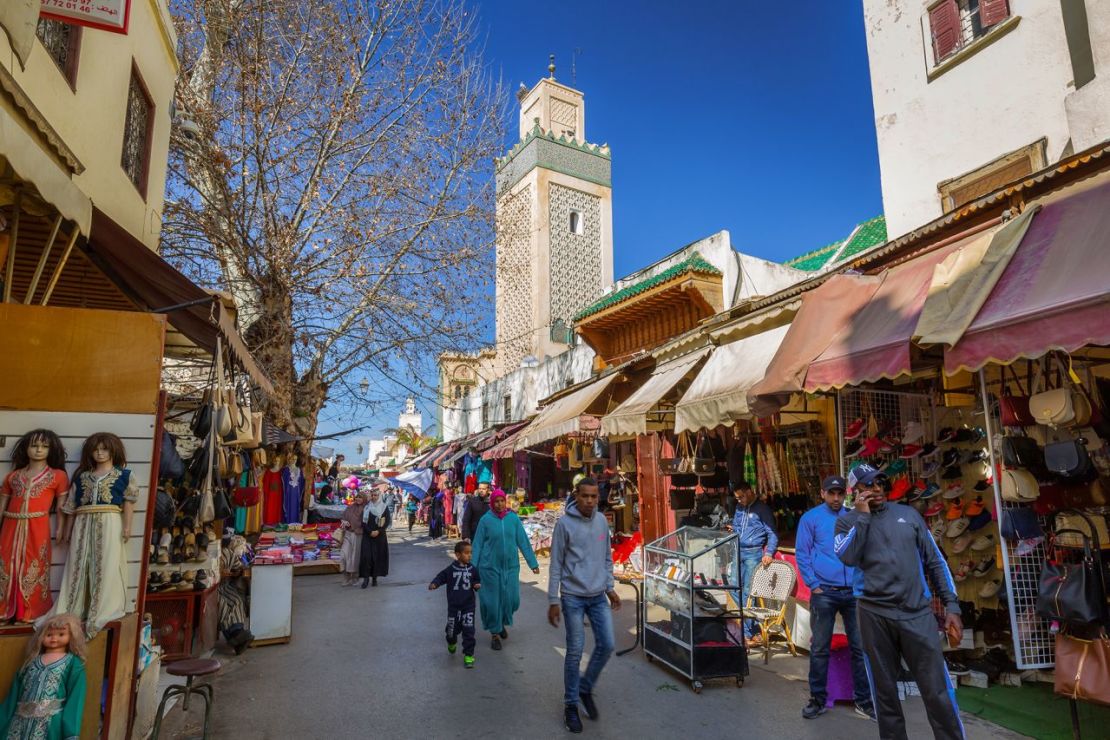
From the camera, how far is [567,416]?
36.3ft

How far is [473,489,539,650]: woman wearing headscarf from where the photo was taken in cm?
723

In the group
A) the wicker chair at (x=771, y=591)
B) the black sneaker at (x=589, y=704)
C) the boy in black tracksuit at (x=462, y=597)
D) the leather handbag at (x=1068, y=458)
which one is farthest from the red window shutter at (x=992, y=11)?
the black sneaker at (x=589, y=704)

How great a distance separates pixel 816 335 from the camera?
5.81 meters

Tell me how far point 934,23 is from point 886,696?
10063 mm

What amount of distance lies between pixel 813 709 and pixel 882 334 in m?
2.92

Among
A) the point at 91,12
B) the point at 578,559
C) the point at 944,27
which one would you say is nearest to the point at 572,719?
the point at 578,559

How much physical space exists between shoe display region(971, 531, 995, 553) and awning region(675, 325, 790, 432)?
2.20 metres

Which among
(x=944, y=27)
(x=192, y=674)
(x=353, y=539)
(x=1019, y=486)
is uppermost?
(x=944, y=27)

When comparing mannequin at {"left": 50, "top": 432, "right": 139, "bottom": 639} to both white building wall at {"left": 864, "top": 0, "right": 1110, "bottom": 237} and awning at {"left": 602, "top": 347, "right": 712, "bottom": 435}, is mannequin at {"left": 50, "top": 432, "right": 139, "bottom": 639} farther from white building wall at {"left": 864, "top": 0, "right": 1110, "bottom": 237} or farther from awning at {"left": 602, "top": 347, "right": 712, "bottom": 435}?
white building wall at {"left": 864, "top": 0, "right": 1110, "bottom": 237}

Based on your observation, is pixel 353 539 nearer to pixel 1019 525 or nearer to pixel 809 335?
pixel 809 335

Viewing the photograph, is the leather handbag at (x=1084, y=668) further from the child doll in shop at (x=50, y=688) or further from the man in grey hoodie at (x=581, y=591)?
the child doll in shop at (x=50, y=688)

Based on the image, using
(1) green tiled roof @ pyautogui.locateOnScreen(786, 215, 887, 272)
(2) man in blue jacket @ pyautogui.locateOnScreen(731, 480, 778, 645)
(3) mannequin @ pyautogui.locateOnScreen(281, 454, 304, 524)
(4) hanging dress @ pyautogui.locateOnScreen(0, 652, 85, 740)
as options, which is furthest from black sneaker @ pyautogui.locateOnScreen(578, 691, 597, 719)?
(3) mannequin @ pyautogui.locateOnScreen(281, 454, 304, 524)

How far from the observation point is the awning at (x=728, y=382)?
21.3 ft

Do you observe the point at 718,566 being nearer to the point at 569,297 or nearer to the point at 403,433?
the point at 569,297
